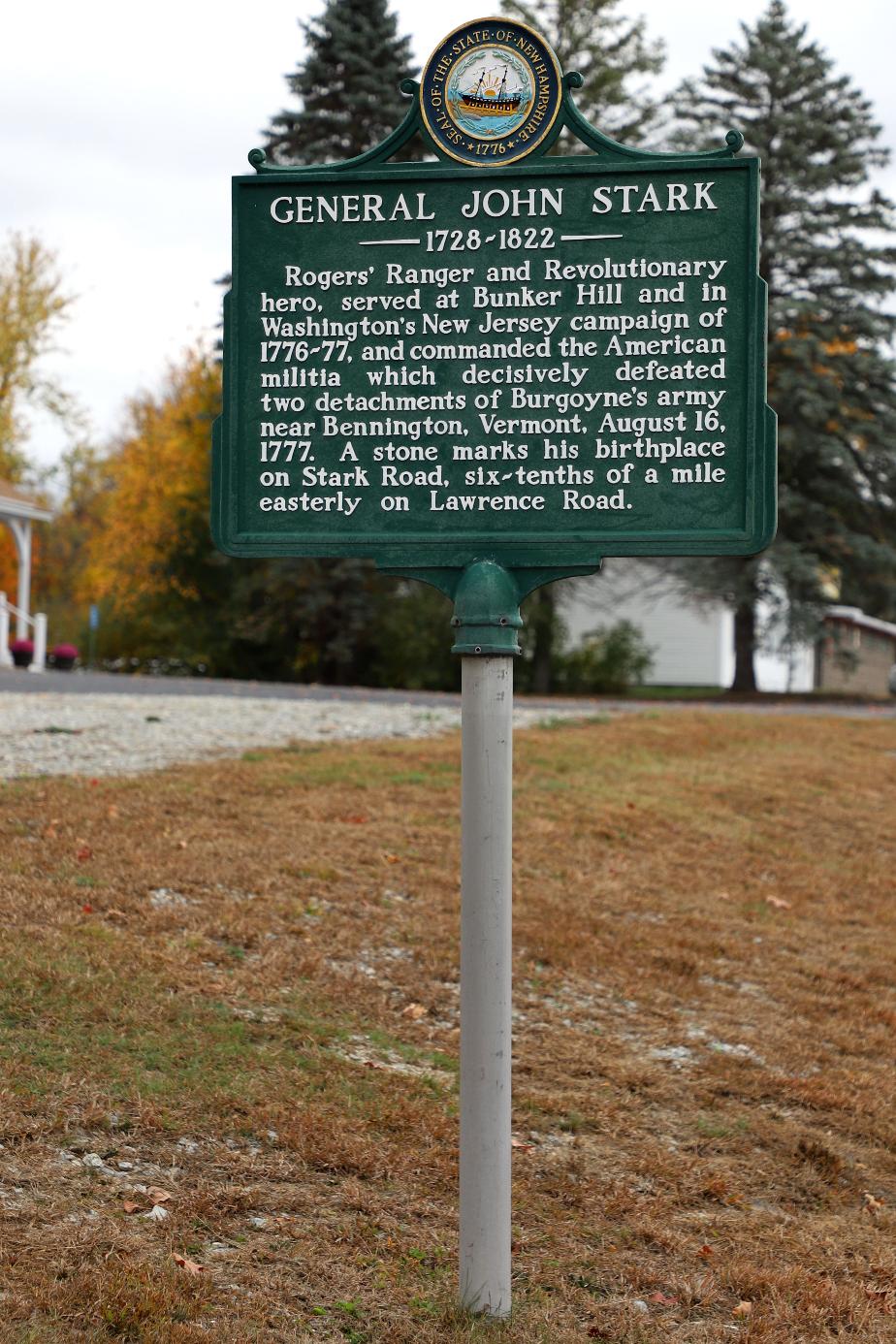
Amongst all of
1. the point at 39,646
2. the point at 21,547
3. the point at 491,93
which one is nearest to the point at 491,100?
the point at 491,93

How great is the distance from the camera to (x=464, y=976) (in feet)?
12.3

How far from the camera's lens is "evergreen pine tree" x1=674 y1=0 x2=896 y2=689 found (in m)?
27.4

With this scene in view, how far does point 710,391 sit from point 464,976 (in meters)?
1.67

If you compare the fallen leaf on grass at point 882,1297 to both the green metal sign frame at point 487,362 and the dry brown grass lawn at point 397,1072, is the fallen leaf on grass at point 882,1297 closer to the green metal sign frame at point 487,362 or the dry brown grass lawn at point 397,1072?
the dry brown grass lawn at point 397,1072

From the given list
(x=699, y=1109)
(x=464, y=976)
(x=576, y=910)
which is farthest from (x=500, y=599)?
(x=576, y=910)

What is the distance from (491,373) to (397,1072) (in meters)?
2.55

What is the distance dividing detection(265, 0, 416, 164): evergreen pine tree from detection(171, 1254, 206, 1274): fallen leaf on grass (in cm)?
2814

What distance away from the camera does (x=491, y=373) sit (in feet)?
12.6

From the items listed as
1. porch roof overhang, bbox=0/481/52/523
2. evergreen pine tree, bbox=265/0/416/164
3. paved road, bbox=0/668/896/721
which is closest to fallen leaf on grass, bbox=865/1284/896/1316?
paved road, bbox=0/668/896/721

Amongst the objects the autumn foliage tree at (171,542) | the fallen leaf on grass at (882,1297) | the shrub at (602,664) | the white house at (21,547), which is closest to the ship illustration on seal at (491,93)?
the fallen leaf on grass at (882,1297)

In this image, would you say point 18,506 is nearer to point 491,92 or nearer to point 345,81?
point 345,81

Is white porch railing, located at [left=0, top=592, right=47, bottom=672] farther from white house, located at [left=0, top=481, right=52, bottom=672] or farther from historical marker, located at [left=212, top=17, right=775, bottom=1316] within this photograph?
historical marker, located at [left=212, top=17, right=775, bottom=1316]

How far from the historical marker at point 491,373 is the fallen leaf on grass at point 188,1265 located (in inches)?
26.3

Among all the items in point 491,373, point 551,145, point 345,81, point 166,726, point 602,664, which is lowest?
point 166,726
